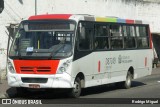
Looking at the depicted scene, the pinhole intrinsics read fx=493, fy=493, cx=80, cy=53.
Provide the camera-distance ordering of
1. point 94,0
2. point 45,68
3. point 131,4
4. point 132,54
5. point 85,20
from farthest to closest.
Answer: point 131,4, point 94,0, point 132,54, point 85,20, point 45,68

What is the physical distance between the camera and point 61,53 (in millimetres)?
15195

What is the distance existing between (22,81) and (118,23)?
5.25 metres

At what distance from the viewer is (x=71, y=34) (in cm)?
1558

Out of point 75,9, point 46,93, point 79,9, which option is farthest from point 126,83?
point 79,9

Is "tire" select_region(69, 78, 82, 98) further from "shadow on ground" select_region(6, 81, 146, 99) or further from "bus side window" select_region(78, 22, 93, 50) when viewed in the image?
"bus side window" select_region(78, 22, 93, 50)

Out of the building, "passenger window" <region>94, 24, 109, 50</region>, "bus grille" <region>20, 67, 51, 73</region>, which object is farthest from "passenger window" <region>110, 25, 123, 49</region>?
the building

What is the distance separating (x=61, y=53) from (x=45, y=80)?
3.17 feet

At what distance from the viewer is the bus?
15.1 metres

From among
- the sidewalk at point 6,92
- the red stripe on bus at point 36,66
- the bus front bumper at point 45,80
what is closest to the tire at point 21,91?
the sidewalk at point 6,92

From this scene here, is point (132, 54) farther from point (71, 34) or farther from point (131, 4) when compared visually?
point (131, 4)

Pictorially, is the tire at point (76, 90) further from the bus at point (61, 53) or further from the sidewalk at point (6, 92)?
the sidewalk at point (6, 92)

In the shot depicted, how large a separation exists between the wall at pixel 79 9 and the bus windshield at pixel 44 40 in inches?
237

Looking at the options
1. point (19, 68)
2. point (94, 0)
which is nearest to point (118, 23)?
point (19, 68)

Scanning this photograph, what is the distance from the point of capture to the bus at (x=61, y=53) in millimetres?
15133
